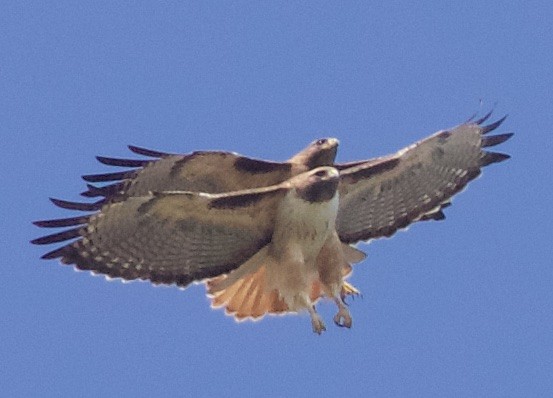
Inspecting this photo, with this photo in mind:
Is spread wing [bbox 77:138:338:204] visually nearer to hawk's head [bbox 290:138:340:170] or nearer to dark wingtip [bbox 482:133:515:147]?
hawk's head [bbox 290:138:340:170]

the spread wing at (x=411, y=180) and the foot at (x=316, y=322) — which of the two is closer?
the foot at (x=316, y=322)

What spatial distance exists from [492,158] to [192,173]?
223 cm

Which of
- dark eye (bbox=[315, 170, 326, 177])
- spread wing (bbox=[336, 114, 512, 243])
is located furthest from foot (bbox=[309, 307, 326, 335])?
spread wing (bbox=[336, 114, 512, 243])

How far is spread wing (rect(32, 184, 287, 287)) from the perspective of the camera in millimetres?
15156

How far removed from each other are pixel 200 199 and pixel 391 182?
1610 millimetres

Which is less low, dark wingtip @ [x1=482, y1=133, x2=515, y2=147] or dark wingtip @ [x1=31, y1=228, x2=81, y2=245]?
dark wingtip @ [x1=482, y1=133, x2=515, y2=147]

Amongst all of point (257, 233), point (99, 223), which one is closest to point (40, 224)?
point (99, 223)

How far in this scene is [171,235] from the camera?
50.4ft

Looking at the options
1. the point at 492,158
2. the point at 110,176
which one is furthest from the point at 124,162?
the point at 492,158

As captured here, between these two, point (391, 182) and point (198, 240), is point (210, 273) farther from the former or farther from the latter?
point (391, 182)

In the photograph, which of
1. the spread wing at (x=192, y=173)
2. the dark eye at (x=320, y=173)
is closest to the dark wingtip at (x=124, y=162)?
the spread wing at (x=192, y=173)

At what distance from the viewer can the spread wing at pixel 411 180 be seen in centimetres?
1592

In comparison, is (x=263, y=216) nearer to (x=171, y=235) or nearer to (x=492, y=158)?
(x=171, y=235)

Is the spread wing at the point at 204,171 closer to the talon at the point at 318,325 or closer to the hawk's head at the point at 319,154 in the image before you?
the hawk's head at the point at 319,154
